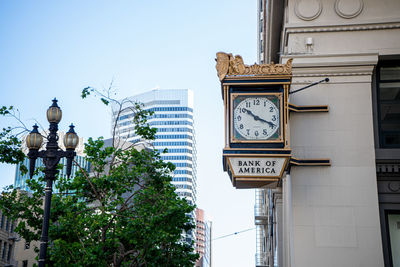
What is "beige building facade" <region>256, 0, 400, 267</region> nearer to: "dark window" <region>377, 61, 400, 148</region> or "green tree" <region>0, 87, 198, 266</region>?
"dark window" <region>377, 61, 400, 148</region>

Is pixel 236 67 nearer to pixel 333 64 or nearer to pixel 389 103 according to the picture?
pixel 333 64

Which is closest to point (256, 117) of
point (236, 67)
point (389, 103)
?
point (236, 67)

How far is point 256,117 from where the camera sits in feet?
43.2

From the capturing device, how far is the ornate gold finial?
13.3 metres

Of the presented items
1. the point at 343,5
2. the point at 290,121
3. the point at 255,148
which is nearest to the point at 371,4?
the point at 343,5

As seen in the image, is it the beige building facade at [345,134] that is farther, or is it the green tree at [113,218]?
the green tree at [113,218]

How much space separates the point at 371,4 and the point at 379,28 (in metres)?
0.74

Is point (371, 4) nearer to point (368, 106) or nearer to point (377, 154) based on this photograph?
point (368, 106)

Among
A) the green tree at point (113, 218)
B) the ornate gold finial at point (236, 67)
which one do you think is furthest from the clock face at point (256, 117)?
the green tree at point (113, 218)

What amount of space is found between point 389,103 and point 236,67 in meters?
4.13

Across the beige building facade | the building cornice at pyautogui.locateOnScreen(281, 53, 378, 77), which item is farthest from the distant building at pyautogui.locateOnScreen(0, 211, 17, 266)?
the building cornice at pyautogui.locateOnScreen(281, 53, 378, 77)

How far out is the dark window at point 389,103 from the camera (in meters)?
13.6

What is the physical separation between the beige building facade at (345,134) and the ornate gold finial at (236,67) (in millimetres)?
953

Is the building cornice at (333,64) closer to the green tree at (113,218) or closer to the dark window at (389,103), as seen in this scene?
the dark window at (389,103)
